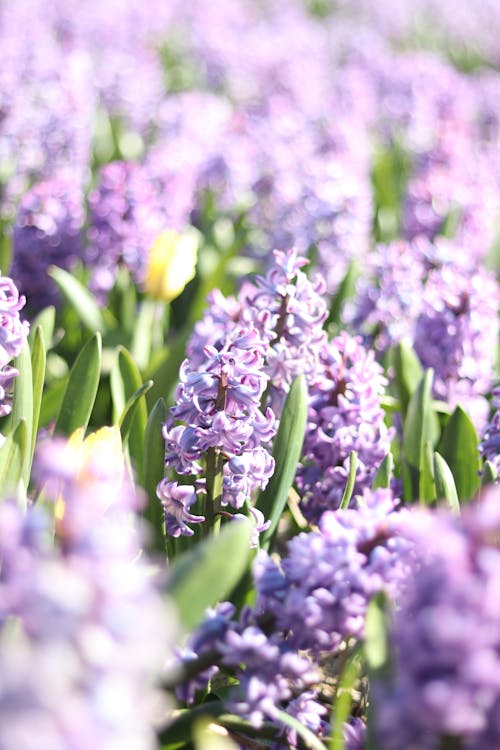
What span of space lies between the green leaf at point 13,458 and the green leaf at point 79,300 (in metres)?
1.24

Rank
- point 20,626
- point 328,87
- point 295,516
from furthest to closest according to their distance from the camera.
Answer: point 328,87 → point 295,516 → point 20,626

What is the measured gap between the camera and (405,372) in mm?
2648

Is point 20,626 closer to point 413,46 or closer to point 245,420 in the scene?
point 245,420

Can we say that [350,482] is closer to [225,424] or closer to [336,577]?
[225,424]

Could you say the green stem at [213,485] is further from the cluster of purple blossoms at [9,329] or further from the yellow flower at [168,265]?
the yellow flower at [168,265]

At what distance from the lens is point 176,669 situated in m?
1.41

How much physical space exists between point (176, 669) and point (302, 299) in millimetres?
951

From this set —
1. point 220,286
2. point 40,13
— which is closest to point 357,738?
point 220,286

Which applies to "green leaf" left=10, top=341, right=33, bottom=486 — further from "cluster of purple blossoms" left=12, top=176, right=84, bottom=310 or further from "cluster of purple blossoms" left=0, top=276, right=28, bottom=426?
"cluster of purple blossoms" left=12, top=176, right=84, bottom=310

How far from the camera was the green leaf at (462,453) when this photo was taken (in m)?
2.29

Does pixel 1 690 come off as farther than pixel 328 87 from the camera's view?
No

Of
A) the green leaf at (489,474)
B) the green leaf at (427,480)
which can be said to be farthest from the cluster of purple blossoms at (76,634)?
the green leaf at (427,480)

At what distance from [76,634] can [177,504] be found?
2.96ft

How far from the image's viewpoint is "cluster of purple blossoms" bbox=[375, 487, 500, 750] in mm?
1015
